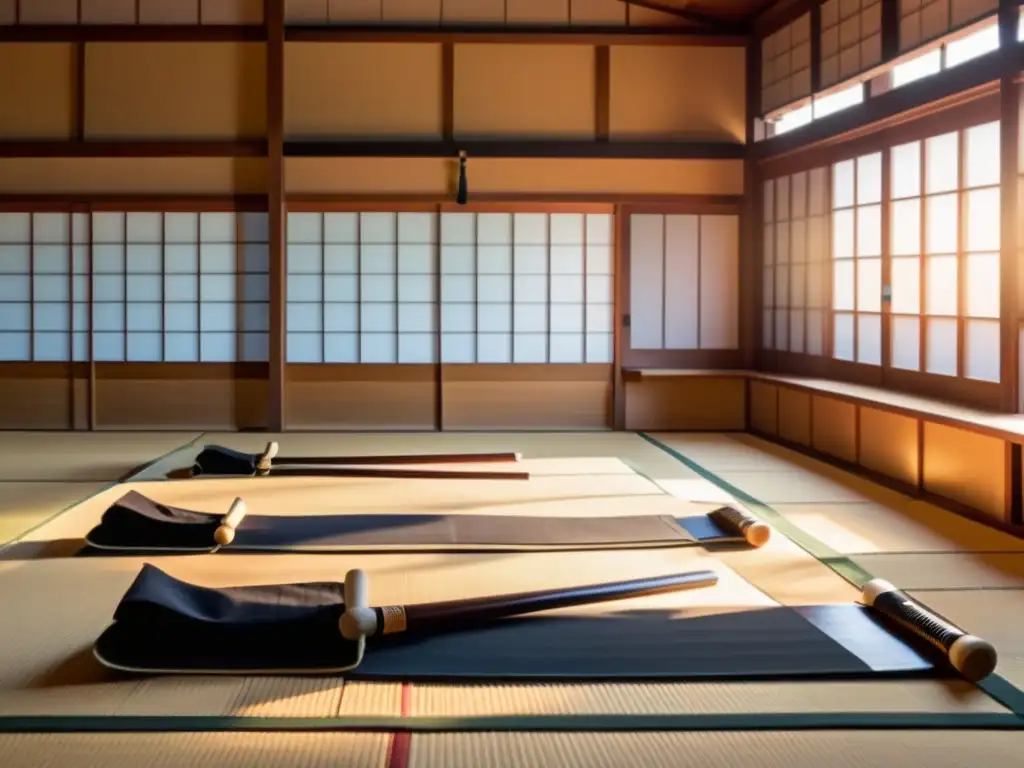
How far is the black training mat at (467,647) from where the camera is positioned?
266cm

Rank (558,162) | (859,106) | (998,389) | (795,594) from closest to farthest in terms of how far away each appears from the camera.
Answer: (795,594) → (998,389) → (859,106) → (558,162)

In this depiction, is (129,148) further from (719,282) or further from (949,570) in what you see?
(949,570)

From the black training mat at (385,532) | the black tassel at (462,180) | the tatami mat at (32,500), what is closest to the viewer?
the black training mat at (385,532)

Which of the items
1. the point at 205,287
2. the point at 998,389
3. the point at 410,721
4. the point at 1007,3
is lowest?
the point at 410,721

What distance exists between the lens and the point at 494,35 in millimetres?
7926

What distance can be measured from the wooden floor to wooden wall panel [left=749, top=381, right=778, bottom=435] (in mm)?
627

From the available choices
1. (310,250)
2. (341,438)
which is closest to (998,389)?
(341,438)

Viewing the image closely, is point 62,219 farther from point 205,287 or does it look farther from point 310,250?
point 310,250

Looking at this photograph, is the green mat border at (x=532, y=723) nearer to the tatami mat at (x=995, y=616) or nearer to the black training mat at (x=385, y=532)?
the tatami mat at (x=995, y=616)

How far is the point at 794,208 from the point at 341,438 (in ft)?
11.0

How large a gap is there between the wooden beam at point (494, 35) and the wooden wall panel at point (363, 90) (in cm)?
5

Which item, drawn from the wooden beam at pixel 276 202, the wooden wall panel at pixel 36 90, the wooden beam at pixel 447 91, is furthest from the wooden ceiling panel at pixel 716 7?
the wooden wall panel at pixel 36 90

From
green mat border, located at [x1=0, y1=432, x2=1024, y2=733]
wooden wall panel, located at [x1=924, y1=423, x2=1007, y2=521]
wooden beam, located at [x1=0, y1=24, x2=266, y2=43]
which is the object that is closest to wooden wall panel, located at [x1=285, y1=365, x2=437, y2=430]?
wooden beam, located at [x1=0, y1=24, x2=266, y2=43]

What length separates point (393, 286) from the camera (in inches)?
320
